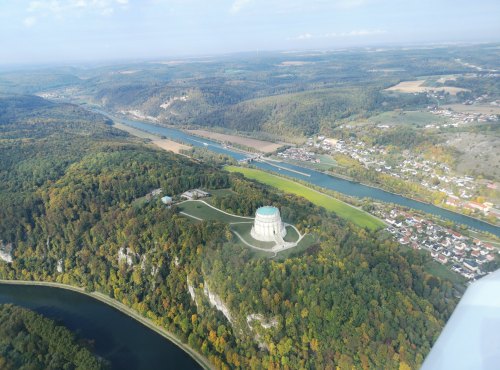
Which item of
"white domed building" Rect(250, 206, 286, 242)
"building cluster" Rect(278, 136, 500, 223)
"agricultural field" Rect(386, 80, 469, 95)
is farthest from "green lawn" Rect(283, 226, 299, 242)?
"agricultural field" Rect(386, 80, 469, 95)

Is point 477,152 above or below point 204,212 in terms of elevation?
below

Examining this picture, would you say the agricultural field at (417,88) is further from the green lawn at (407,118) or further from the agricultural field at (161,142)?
the agricultural field at (161,142)

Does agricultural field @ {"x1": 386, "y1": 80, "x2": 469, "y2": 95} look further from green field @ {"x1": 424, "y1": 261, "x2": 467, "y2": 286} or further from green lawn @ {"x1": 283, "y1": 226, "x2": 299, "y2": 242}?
green lawn @ {"x1": 283, "y1": 226, "x2": 299, "y2": 242}

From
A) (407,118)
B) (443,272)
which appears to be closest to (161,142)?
(407,118)

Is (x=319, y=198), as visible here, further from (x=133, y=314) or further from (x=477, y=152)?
(x=133, y=314)

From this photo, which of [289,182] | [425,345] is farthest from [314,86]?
[425,345]

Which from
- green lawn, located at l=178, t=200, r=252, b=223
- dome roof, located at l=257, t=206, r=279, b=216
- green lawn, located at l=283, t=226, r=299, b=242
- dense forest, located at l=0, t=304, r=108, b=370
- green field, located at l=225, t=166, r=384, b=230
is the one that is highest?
dome roof, located at l=257, t=206, r=279, b=216

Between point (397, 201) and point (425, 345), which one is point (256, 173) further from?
point (425, 345)
